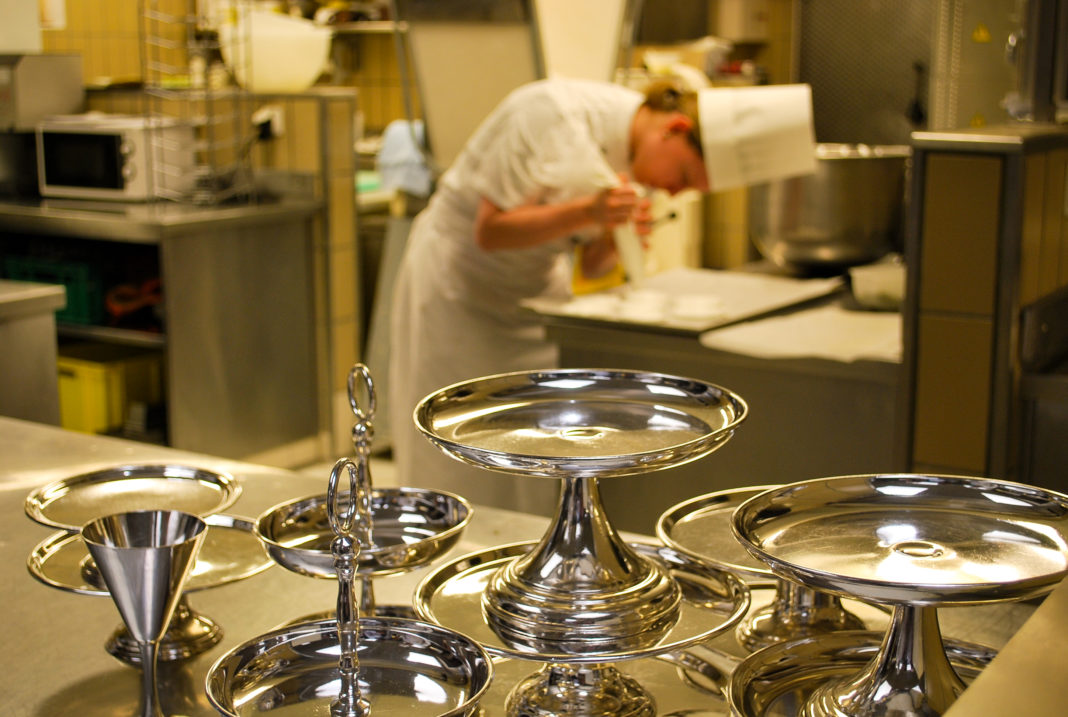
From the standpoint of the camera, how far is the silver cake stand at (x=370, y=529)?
0.96 metres

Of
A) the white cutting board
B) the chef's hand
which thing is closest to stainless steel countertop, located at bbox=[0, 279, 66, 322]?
the white cutting board

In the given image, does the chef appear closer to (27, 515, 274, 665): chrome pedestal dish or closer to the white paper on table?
the white paper on table

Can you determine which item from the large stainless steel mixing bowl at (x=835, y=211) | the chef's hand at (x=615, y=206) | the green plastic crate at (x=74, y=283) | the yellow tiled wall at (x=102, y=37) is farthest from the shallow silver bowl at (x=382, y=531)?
the yellow tiled wall at (x=102, y=37)

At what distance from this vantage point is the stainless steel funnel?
824 mm

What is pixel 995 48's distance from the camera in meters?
2.88

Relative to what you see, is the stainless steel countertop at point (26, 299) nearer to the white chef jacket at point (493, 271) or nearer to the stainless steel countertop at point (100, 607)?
the white chef jacket at point (493, 271)

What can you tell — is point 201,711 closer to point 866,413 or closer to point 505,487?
point 866,413

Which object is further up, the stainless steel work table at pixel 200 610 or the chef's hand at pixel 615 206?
the chef's hand at pixel 615 206

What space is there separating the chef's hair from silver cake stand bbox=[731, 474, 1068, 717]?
5.41 ft

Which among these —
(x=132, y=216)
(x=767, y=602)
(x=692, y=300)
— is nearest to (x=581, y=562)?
(x=767, y=602)

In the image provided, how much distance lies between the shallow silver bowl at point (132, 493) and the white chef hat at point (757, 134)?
1445 millimetres

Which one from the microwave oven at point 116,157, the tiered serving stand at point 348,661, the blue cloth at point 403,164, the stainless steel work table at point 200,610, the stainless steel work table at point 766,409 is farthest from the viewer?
the blue cloth at point 403,164

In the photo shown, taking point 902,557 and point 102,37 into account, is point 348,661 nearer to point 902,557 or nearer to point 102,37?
point 902,557

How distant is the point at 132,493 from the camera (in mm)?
1229
